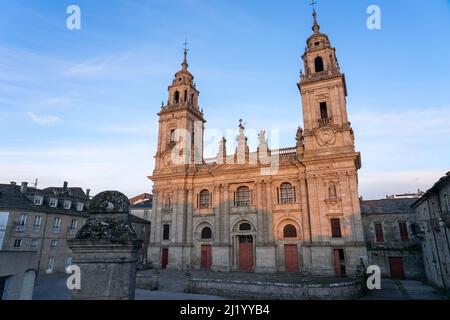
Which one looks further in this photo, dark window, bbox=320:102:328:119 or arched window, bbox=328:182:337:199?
dark window, bbox=320:102:328:119

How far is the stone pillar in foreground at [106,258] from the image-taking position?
159 inches

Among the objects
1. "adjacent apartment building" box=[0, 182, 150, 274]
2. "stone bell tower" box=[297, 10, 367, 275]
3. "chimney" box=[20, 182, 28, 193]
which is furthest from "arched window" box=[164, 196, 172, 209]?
"stone bell tower" box=[297, 10, 367, 275]

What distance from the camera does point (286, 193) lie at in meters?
30.7

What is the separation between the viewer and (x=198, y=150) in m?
38.6

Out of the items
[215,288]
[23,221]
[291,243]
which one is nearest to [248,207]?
[291,243]

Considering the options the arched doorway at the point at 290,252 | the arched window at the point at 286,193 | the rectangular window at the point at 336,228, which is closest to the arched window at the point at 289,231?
the arched doorway at the point at 290,252

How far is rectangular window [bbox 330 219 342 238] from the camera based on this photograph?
26.5 m

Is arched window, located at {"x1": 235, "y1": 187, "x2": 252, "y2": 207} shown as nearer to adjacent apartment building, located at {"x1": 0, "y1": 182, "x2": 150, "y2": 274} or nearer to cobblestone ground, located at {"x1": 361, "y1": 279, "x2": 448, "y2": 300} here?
adjacent apartment building, located at {"x1": 0, "y1": 182, "x2": 150, "y2": 274}

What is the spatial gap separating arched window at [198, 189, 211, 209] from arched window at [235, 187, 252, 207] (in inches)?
149

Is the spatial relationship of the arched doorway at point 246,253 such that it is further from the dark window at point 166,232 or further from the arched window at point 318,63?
the arched window at point 318,63

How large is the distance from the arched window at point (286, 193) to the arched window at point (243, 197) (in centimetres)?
380

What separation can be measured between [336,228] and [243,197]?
35.5ft

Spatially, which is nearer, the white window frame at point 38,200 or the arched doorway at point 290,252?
the arched doorway at point 290,252
